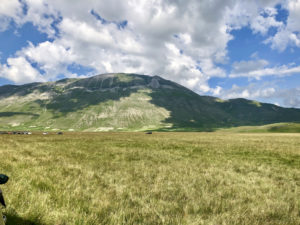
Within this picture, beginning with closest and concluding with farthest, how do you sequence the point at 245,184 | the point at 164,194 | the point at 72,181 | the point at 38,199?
the point at 38,199 < the point at 164,194 < the point at 72,181 < the point at 245,184

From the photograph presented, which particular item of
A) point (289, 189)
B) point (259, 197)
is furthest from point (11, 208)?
point (289, 189)

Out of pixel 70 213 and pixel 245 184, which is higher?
pixel 70 213

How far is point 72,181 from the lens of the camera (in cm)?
668

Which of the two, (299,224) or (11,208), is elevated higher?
(11,208)

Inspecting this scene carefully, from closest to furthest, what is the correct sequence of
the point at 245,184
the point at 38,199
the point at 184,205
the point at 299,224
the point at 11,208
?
1. the point at 11,208
2. the point at 299,224
3. the point at 38,199
4. the point at 184,205
5. the point at 245,184

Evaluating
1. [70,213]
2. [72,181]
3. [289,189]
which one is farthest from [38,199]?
[289,189]

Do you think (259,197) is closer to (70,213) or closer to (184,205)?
Result: (184,205)

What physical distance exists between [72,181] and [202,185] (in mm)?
5128

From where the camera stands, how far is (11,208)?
13.4ft

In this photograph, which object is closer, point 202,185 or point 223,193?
point 223,193

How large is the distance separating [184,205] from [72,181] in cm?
428

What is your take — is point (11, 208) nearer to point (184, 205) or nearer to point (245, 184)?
point (184, 205)

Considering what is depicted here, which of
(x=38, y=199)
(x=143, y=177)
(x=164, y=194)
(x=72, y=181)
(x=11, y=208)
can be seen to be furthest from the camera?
(x=143, y=177)

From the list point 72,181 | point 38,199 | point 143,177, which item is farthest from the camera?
point 143,177
